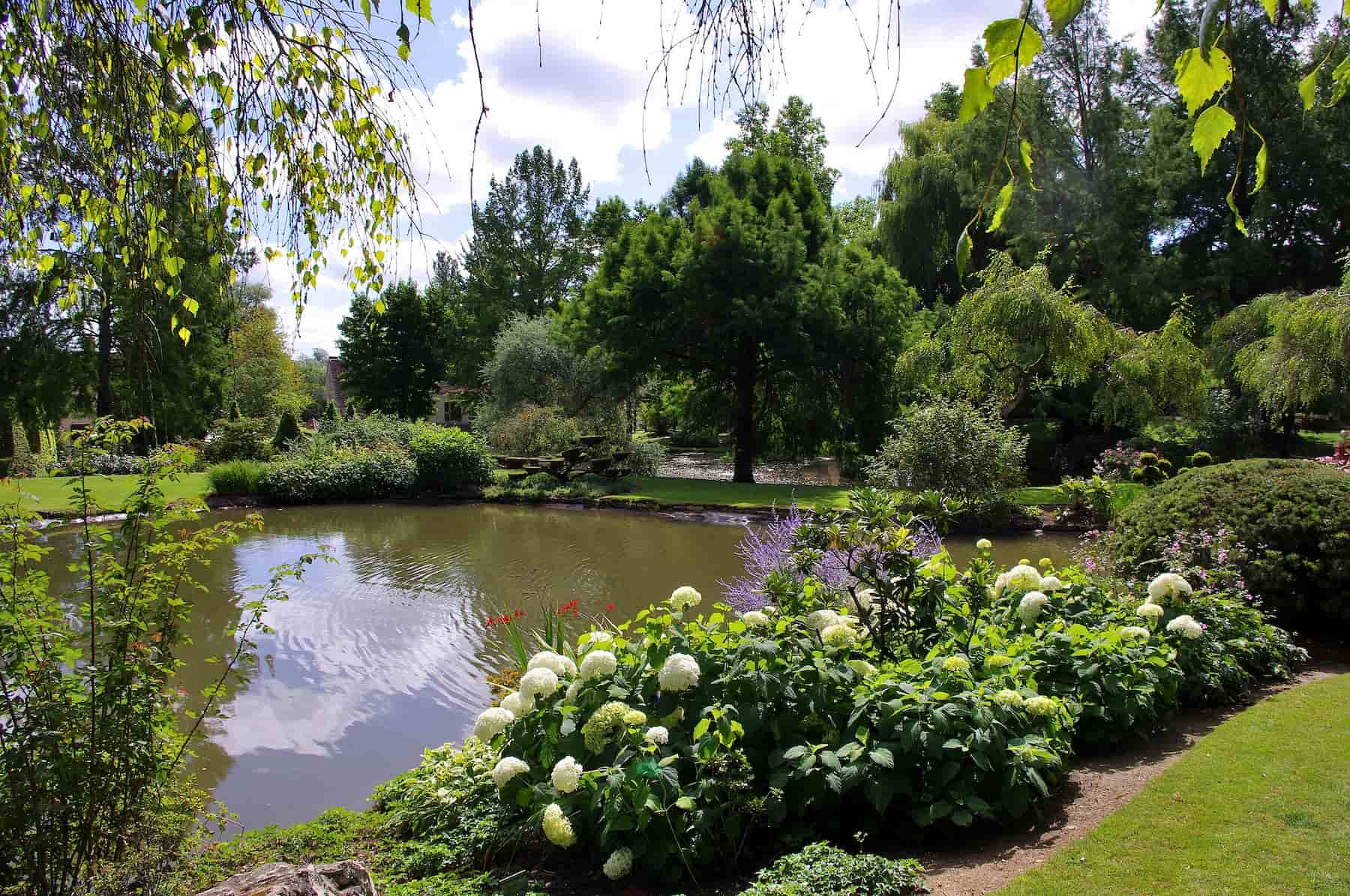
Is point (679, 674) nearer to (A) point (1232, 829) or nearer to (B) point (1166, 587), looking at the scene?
(A) point (1232, 829)

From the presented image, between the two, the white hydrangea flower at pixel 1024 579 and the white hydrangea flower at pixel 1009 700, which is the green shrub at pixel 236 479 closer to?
the white hydrangea flower at pixel 1024 579

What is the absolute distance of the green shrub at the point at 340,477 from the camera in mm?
19359

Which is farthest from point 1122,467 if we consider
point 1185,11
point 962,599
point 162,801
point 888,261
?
point 162,801

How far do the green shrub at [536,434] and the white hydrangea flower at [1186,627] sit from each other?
18.3 metres

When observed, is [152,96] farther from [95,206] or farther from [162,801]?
[162,801]

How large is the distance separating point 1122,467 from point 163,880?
1818 cm

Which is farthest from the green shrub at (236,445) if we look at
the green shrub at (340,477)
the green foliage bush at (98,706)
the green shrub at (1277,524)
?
the green shrub at (1277,524)

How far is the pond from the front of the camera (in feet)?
18.8

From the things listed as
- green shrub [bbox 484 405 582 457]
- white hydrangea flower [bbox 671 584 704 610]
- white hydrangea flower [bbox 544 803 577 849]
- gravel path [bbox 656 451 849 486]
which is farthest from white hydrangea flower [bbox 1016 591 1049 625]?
green shrub [bbox 484 405 582 457]

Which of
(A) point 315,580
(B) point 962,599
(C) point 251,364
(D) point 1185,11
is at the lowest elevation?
(A) point 315,580

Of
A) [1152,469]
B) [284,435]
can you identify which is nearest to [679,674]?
[1152,469]

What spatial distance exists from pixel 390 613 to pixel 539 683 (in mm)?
6603

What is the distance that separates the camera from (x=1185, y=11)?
81.7 feet

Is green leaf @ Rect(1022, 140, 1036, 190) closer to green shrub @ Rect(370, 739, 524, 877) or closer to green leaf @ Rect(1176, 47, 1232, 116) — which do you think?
green leaf @ Rect(1176, 47, 1232, 116)
